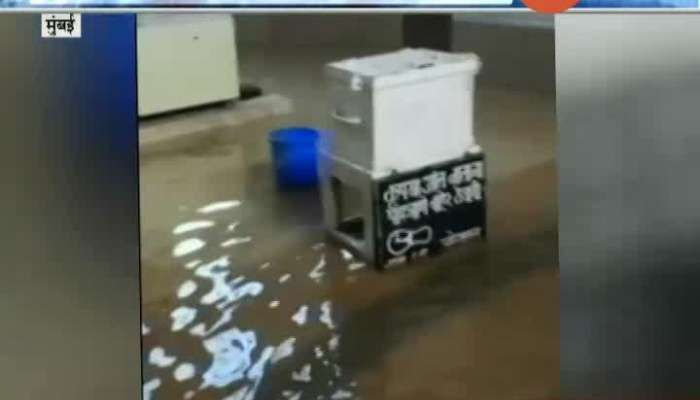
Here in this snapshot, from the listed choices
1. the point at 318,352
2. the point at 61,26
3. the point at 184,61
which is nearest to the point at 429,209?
the point at 318,352

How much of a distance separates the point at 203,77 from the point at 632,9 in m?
0.50

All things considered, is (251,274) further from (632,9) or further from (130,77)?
(632,9)

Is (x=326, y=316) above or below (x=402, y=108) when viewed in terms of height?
below

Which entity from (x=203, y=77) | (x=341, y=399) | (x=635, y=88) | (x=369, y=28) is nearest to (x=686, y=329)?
(x=635, y=88)

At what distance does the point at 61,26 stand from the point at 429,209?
0.49 meters

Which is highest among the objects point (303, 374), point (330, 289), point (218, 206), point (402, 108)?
point (402, 108)

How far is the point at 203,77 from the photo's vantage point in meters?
1.10

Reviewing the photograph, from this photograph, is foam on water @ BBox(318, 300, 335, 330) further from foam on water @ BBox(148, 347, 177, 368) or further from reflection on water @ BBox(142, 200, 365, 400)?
foam on water @ BBox(148, 347, 177, 368)

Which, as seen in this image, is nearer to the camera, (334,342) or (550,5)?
(550,5)

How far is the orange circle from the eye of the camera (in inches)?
40.2

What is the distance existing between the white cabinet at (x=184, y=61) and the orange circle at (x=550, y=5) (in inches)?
13.3

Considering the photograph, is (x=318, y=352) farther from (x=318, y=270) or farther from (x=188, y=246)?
(x=188, y=246)

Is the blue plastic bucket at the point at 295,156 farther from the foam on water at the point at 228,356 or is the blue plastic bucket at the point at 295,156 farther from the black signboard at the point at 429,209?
the foam on water at the point at 228,356

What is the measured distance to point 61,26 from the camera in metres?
1.05
